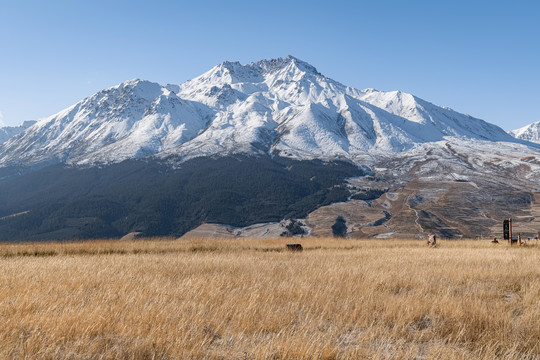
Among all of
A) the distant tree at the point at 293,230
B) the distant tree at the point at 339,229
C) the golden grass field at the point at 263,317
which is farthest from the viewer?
the distant tree at the point at 293,230

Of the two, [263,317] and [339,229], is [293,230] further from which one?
[263,317]

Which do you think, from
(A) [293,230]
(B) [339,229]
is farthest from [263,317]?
(B) [339,229]

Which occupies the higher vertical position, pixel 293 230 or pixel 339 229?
pixel 339 229

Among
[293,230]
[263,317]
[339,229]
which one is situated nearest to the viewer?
[263,317]

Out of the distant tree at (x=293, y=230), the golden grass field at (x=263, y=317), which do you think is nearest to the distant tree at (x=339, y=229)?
the distant tree at (x=293, y=230)

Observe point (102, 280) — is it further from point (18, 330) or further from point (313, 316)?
point (313, 316)

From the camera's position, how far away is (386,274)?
37.0 ft

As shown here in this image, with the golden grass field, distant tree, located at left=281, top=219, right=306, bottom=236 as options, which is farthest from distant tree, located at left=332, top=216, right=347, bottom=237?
the golden grass field

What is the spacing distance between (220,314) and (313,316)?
1634mm

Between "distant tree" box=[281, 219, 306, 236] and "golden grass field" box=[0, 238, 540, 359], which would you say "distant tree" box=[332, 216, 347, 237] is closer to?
"distant tree" box=[281, 219, 306, 236]

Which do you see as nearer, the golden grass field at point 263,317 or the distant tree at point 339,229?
the golden grass field at point 263,317

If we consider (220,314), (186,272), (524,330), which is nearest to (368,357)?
(220,314)

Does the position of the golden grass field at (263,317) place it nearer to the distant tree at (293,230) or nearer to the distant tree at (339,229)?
the distant tree at (339,229)

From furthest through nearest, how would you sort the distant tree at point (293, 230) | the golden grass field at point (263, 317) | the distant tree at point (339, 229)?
the distant tree at point (293, 230)
the distant tree at point (339, 229)
the golden grass field at point (263, 317)
